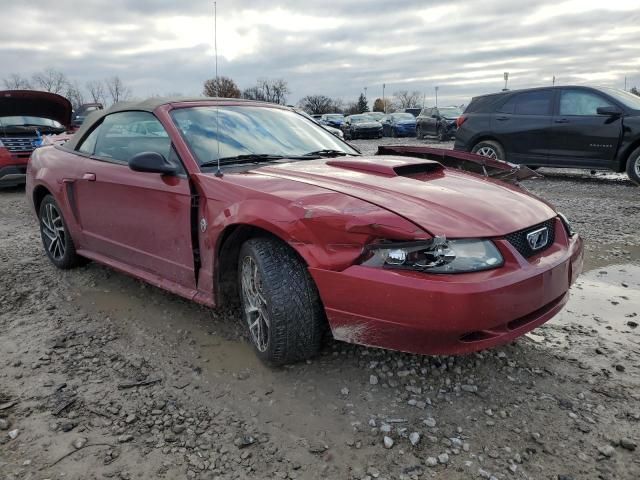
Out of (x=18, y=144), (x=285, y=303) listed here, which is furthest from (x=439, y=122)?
(x=285, y=303)

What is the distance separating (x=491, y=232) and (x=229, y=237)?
1379mm

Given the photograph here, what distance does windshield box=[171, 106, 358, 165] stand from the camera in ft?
10.6

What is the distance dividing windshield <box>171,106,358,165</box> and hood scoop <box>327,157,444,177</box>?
1.48 feet

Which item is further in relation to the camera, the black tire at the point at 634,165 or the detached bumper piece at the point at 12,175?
the detached bumper piece at the point at 12,175

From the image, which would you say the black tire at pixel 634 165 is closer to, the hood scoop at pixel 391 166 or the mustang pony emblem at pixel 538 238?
the hood scoop at pixel 391 166

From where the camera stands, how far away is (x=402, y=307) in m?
2.18

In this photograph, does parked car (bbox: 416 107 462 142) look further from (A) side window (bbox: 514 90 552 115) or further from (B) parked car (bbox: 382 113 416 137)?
(A) side window (bbox: 514 90 552 115)

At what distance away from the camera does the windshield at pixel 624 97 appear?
27.1 ft

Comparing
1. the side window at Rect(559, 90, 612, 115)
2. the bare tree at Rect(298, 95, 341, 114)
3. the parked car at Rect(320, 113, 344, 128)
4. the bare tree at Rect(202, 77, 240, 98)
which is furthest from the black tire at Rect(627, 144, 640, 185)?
the bare tree at Rect(298, 95, 341, 114)

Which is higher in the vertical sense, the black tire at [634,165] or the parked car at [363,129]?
the parked car at [363,129]

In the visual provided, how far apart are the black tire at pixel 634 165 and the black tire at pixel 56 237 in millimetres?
8006

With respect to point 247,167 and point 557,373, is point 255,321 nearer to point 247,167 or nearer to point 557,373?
point 247,167

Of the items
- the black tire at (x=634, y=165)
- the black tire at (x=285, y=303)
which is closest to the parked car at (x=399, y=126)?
the black tire at (x=634, y=165)

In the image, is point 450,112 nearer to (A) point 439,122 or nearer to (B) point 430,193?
(A) point 439,122
